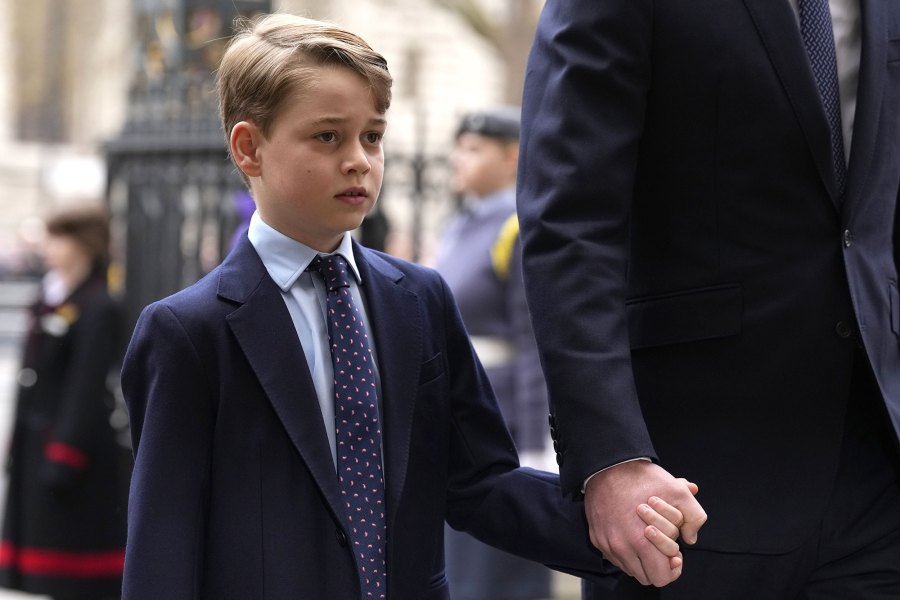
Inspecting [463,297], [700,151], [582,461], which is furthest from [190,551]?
[463,297]

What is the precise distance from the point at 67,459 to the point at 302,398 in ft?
12.3

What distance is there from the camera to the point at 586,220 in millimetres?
2229

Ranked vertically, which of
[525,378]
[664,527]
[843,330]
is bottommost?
[525,378]

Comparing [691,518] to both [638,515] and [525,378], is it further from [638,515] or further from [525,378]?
[525,378]

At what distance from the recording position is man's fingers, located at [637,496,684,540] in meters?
2.04

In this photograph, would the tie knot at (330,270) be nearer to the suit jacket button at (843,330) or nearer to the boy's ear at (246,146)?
the boy's ear at (246,146)

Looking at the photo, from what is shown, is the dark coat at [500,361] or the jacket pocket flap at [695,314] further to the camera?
the dark coat at [500,361]

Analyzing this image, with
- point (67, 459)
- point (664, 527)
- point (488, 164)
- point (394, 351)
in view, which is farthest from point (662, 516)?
point (67, 459)

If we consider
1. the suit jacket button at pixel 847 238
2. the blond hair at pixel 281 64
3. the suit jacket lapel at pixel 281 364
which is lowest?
the suit jacket lapel at pixel 281 364

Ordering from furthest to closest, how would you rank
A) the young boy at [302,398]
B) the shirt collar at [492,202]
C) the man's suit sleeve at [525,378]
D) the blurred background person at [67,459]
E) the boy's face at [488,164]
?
the blurred background person at [67,459]
the boy's face at [488,164]
the shirt collar at [492,202]
the man's suit sleeve at [525,378]
the young boy at [302,398]

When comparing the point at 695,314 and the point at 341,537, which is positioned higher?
the point at 695,314

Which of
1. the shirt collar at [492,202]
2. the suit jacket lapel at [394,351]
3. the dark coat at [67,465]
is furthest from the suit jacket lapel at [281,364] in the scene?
the dark coat at [67,465]

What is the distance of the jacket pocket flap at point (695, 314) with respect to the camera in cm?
228

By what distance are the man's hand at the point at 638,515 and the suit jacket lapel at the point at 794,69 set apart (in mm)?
571
